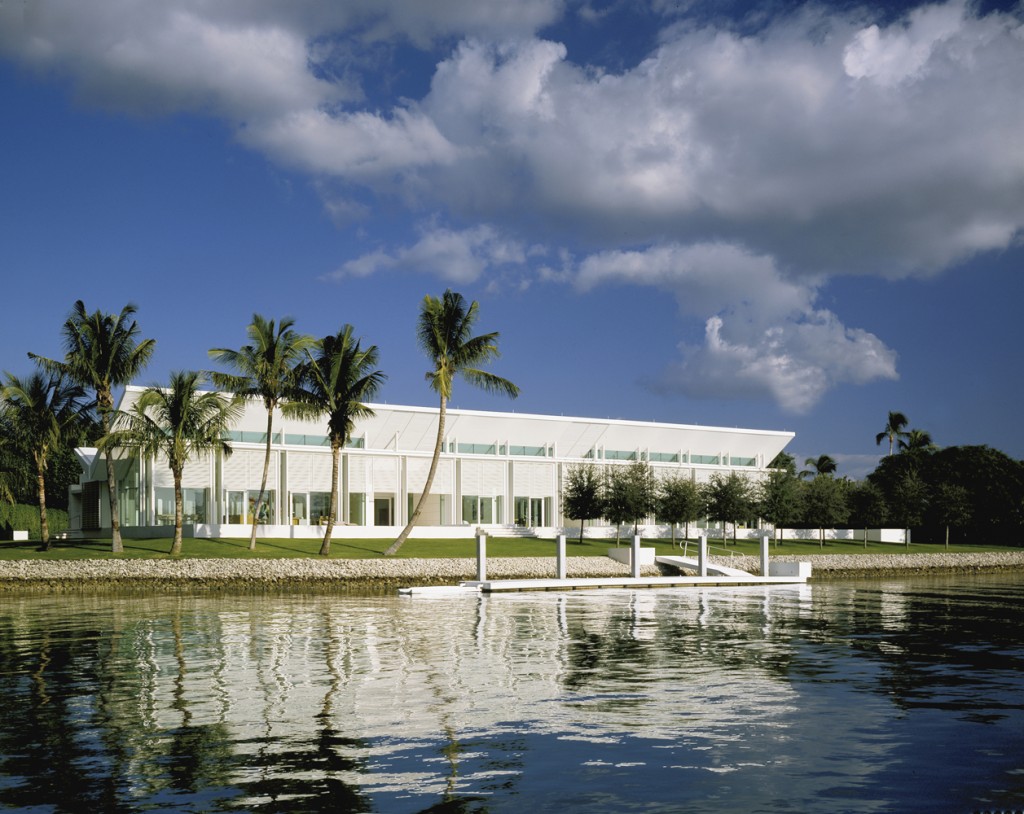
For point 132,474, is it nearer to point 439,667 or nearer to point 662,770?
point 439,667

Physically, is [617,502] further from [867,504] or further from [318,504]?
[867,504]

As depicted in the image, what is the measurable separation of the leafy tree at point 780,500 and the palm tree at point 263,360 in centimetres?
3831

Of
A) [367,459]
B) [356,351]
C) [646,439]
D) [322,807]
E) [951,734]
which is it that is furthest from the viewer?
[646,439]

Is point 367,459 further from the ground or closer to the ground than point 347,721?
further from the ground

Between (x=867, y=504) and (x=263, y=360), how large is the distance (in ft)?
181

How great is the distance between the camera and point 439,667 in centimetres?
2088

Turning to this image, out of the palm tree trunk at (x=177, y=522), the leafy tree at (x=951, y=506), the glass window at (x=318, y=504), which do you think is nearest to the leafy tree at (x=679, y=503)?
the glass window at (x=318, y=504)

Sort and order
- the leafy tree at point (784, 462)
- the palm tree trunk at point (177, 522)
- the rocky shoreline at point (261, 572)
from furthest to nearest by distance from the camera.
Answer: the leafy tree at point (784, 462), the palm tree trunk at point (177, 522), the rocky shoreline at point (261, 572)

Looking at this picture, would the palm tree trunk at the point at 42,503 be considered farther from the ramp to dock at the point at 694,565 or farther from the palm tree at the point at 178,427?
the ramp to dock at the point at 694,565

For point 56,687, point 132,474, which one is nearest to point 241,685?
point 56,687

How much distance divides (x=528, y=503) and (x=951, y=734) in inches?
2566

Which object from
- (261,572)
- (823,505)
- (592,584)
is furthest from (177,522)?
(823,505)

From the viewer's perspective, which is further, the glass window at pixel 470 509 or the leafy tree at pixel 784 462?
the leafy tree at pixel 784 462

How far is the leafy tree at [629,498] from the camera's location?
229ft
